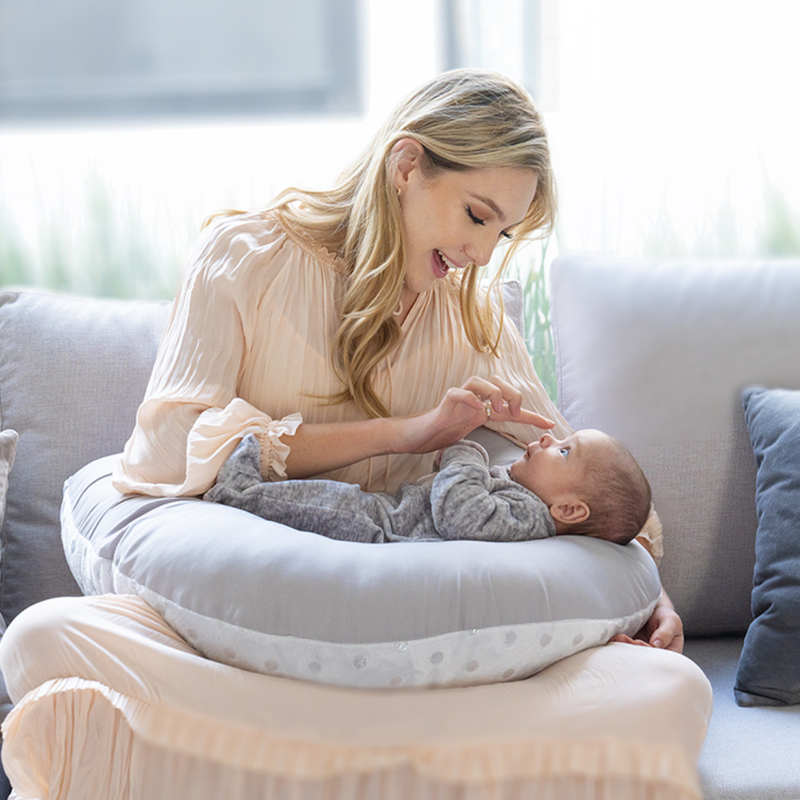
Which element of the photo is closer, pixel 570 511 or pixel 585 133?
pixel 570 511

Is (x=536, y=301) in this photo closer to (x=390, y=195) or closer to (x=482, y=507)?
(x=390, y=195)

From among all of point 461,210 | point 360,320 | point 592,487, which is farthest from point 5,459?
point 592,487

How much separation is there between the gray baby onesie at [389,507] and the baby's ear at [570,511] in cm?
2

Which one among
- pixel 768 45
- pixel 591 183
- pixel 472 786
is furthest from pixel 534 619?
pixel 768 45

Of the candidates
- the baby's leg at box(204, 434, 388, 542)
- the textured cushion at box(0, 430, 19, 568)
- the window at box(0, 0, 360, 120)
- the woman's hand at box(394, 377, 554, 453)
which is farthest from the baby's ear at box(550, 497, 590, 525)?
the window at box(0, 0, 360, 120)

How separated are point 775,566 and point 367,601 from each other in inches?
31.4

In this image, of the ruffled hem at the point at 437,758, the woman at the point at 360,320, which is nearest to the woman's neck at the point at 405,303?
the woman at the point at 360,320

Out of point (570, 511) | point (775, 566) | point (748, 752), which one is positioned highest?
point (570, 511)

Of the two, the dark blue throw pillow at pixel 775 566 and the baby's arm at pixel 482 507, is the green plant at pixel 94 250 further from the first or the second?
the dark blue throw pillow at pixel 775 566

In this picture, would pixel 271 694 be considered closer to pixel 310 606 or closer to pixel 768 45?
pixel 310 606

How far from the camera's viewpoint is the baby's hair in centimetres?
132

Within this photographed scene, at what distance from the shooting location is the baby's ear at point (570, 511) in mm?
1333

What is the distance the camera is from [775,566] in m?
1.41

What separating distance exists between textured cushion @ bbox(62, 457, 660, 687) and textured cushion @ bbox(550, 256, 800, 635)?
522 millimetres
